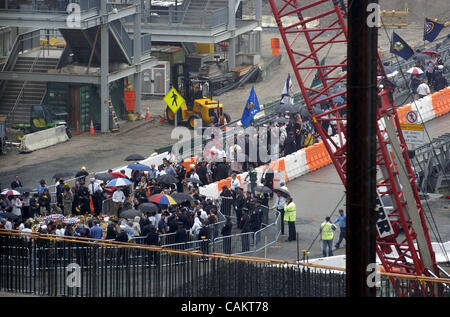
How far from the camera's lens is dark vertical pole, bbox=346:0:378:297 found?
35.2ft

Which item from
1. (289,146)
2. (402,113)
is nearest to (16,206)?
(289,146)

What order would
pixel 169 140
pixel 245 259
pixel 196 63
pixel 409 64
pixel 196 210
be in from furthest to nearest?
pixel 196 63
pixel 409 64
pixel 169 140
pixel 196 210
pixel 245 259

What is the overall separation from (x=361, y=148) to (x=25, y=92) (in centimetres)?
3774

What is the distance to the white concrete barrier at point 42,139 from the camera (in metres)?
40.8

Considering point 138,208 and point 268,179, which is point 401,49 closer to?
point 268,179

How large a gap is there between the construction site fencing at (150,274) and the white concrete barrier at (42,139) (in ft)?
68.8

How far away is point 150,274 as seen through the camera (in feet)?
62.8

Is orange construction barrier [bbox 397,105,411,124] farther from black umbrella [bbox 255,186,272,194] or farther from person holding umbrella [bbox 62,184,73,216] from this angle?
person holding umbrella [bbox 62,184,73,216]

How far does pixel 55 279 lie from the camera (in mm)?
19391

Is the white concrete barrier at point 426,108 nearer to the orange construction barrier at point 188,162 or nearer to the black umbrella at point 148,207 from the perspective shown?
the orange construction barrier at point 188,162

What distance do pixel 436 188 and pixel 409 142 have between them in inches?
108
